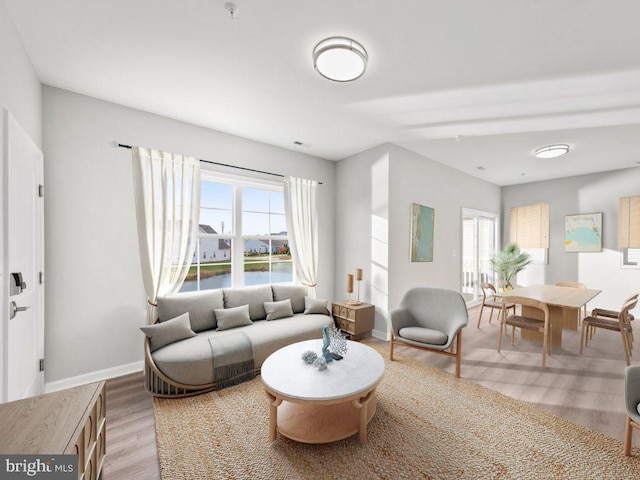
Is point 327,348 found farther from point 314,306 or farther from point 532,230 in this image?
point 532,230

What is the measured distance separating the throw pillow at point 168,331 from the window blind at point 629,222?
7.44 metres

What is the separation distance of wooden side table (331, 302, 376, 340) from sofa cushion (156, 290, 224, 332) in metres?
1.65

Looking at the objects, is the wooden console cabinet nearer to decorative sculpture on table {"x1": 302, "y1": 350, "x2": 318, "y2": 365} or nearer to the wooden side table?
decorative sculpture on table {"x1": 302, "y1": 350, "x2": 318, "y2": 365}

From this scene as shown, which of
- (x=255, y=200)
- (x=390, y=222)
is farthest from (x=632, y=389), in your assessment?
(x=255, y=200)

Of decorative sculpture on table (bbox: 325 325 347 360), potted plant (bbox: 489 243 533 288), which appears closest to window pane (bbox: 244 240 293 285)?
decorative sculpture on table (bbox: 325 325 347 360)

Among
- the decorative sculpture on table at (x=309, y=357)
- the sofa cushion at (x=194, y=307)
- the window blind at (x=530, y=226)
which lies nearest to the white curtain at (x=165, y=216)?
the sofa cushion at (x=194, y=307)

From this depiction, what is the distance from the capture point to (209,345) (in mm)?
2637

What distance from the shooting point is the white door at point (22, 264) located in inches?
65.4

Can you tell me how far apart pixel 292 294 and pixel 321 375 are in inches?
75.5

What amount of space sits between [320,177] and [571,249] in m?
5.57

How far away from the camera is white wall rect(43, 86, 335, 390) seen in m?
2.57

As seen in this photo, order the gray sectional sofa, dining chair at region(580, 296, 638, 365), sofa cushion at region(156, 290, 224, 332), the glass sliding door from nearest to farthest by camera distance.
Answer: the gray sectional sofa
sofa cushion at region(156, 290, 224, 332)
dining chair at region(580, 296, 638, 365)
the glass sliding door

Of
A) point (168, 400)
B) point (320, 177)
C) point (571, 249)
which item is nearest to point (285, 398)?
point (168, 400)

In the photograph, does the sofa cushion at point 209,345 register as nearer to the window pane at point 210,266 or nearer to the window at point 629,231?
the window pane at point 210,266
